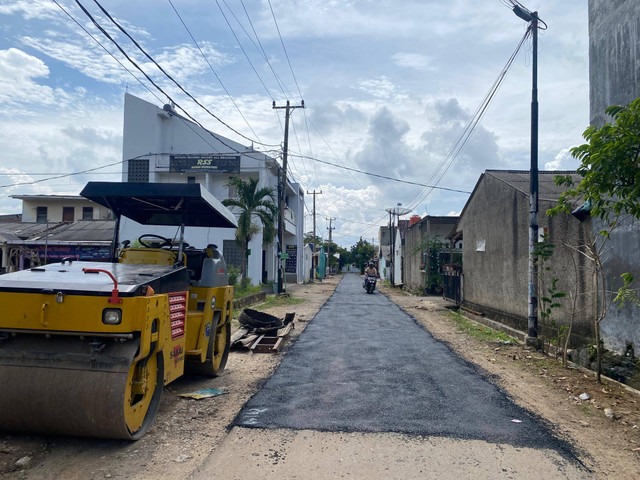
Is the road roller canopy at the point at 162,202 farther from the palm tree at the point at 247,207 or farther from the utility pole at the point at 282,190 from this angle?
the utility pole at the point at 282,190

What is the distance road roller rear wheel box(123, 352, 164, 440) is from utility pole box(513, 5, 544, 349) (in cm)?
786

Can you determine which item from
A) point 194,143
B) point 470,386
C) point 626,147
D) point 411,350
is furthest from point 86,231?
point 626,147

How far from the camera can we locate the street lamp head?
1091 centimetres

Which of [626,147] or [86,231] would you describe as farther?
[86,231]

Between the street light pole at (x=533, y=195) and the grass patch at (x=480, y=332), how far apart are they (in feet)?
2.60

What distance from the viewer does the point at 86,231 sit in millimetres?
28484

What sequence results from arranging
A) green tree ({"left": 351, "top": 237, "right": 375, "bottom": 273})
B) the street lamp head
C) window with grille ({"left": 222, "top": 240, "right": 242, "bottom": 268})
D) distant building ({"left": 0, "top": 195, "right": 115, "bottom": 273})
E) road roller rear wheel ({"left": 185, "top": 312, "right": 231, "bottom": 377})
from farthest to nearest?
green tree ({"left": 351, "top": 237, "right": 375, "bottom": 273}), window with grille ({"left": 222, "top": 240, "right": 242, "bottom": 268}), distant building ({"left": 0, "top": 195, "right": 115, "bottom": 273}), the street lamp head, road roller rear wheel ({"left": 185, "top": 312, "right": 231, "bottom": 377})

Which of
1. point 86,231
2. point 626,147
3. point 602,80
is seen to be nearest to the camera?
point 626,147

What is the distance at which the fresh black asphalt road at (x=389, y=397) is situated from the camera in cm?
541

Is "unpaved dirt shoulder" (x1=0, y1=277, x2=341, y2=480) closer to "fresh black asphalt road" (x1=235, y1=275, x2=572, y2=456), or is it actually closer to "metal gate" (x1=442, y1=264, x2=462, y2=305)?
"fresh black asphalt road" (x1=235, y1=275, x2=572, y2=456)

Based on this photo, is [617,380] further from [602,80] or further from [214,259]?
[214,259]

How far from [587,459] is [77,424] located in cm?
442

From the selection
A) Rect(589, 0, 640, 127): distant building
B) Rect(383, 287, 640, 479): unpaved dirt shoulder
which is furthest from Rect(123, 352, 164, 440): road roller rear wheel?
Rect(589, 0, 640, 127): distant building

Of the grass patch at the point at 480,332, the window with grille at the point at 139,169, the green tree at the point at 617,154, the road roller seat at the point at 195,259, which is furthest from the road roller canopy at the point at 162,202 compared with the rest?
the window with grille at the point at 139,169
